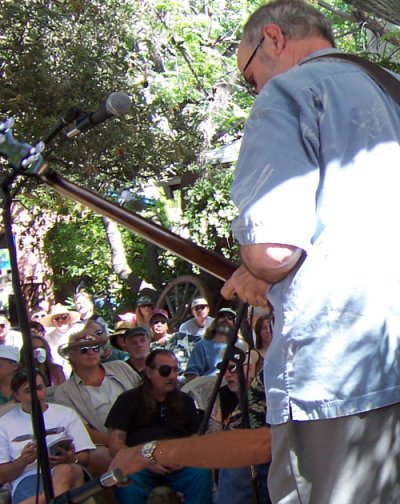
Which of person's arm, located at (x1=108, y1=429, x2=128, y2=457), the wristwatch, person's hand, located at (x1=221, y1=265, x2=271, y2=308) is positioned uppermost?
person's hand, located at (x1=221, y1=265, x2=271, y2=308)

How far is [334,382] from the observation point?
170cm

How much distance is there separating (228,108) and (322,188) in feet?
37.7

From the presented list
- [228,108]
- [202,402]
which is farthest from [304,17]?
[228,108]

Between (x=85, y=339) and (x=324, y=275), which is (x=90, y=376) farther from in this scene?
(x=324, y=275)

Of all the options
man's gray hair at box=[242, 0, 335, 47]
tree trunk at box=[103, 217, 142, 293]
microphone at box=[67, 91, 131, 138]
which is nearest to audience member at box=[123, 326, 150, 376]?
microphone at box=[67, 91, 131, 138]

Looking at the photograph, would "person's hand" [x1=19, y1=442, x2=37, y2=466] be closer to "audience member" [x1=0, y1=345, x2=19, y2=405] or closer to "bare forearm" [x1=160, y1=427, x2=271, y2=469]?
"audience member" [x1=0, y1=345, x2=19, y2=405]

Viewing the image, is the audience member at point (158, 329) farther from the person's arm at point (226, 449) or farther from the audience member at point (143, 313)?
the person's arm at point (226, 449)

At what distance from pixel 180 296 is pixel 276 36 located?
1181cm

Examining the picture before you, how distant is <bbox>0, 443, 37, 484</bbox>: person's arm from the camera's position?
181 inches

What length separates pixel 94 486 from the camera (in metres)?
2.20

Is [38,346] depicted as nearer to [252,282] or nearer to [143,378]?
[143,378]

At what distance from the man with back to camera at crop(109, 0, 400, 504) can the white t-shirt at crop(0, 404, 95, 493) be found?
3.28 m

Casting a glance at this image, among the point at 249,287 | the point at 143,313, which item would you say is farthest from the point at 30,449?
the point at 143,313

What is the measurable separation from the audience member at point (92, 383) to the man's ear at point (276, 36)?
389 centimetres
